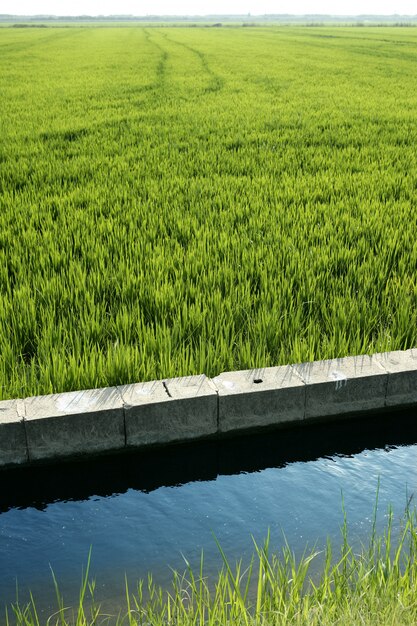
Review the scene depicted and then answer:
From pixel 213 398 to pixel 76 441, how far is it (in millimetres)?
562

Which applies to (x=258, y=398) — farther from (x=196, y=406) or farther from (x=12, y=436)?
(x=12, y=436)

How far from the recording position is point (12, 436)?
2.49 metres

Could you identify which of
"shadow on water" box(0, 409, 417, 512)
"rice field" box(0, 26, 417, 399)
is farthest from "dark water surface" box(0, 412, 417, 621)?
"rice field" box(0, 26, 417, 399)

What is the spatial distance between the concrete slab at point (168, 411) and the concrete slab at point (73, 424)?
0.17 ft

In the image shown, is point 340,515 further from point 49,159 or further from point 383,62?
point 383,62

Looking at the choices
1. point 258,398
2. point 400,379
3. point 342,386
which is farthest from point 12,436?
point 400,379

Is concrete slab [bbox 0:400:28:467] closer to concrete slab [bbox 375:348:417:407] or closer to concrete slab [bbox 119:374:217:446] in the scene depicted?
concrete slab [bbox 119:374:217:446]

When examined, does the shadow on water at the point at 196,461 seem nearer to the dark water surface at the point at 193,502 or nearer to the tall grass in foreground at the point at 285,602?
the dark water surface at the point at 193,502

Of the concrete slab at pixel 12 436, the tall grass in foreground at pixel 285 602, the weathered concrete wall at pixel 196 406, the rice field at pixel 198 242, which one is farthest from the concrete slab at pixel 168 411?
the tall grass in foreground at pixel 285 602

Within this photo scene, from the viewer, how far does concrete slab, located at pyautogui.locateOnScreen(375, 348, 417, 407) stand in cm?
287

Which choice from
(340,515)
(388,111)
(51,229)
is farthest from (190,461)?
(388,111)

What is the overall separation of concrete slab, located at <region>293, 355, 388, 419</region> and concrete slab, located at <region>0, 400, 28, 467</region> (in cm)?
116

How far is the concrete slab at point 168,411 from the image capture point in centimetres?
259

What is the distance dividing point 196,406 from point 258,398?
261 mm
